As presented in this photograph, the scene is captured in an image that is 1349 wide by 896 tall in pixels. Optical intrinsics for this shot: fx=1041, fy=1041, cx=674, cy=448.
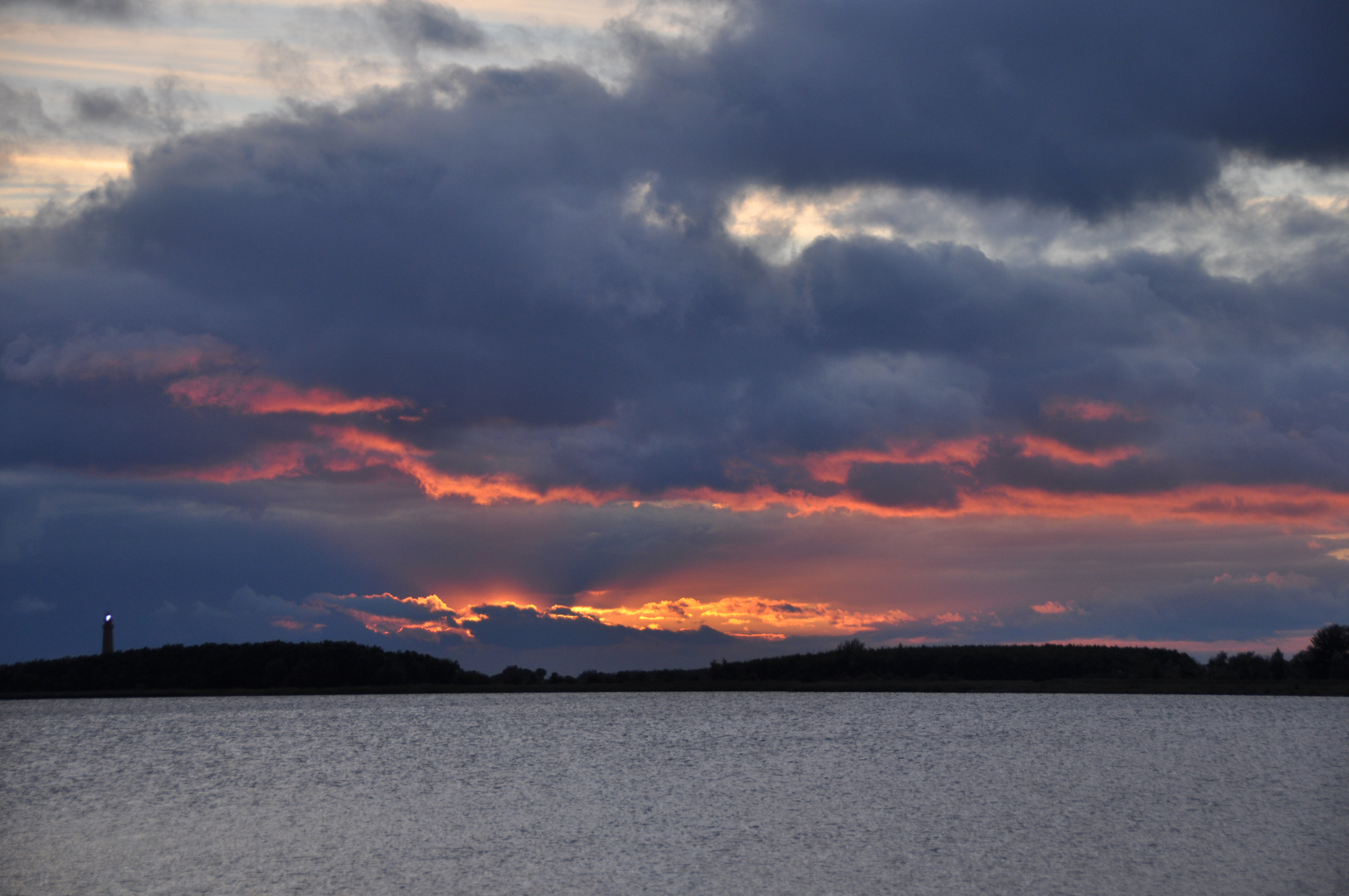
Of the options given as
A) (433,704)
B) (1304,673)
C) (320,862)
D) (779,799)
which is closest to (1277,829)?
(779,799)

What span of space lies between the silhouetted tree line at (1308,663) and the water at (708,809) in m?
12.3

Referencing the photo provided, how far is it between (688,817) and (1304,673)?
9786cm

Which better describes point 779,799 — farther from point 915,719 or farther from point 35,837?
point 915,719

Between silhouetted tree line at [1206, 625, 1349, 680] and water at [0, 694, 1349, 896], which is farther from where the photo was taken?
silhouetted tree line at [1206, 625, 1349, 680]

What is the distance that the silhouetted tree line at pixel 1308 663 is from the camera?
109 m

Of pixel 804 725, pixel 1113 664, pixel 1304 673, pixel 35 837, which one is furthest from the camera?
pixel 1113 664

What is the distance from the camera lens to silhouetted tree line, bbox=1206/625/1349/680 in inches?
4309

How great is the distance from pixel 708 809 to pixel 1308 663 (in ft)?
313

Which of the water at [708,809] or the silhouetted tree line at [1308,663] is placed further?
the silhouetted tree line at [1308,663]

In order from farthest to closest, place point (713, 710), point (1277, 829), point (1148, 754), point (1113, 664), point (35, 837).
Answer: point (1113, 664) → point (713, 710) → point (1148, 754) → point (35, 837) → point (1277, 829)

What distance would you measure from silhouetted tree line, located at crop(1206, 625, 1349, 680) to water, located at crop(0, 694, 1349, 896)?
12.3 m

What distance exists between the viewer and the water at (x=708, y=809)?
30531 millimetres

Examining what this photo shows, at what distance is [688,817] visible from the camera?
143 feet

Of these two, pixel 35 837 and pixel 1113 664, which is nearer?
pixel 35 837
